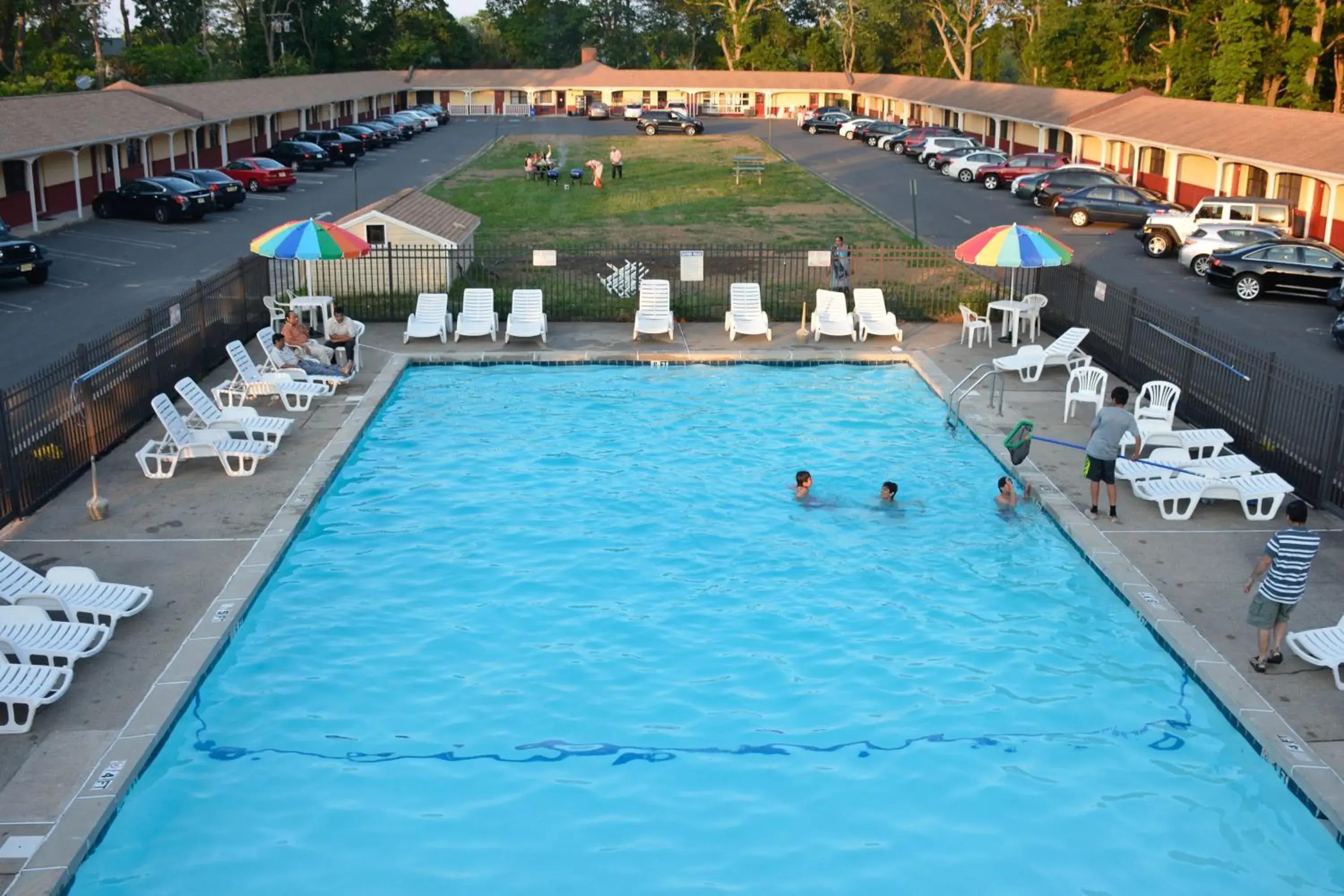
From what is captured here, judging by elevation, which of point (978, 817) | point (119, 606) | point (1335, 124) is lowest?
point (978, 817)

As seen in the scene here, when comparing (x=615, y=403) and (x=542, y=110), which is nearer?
(x=615, y=403)

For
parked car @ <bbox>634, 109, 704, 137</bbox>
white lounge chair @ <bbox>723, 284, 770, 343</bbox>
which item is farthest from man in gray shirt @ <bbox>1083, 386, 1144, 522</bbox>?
parked car @ <bbox>634, 109, 704, 137</bbox>

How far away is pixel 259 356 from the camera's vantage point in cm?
2100

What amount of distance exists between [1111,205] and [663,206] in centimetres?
1386

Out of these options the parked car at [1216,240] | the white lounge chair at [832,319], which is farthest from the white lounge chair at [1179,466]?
the parked car at [1216,240]

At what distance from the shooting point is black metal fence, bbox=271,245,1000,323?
24125mm

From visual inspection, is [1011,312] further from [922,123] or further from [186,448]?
[922,123]

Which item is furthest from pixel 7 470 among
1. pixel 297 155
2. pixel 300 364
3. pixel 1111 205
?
pixel 297 155

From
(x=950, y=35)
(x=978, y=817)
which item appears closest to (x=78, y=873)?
(x=978, y=817)

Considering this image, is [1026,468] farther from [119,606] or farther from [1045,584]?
[119,606]

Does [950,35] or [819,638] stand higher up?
[950,35]

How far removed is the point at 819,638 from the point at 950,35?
114 metres

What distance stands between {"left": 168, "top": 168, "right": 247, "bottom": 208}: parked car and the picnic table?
17794mm

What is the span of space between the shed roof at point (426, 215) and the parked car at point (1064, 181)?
67.7 feet
